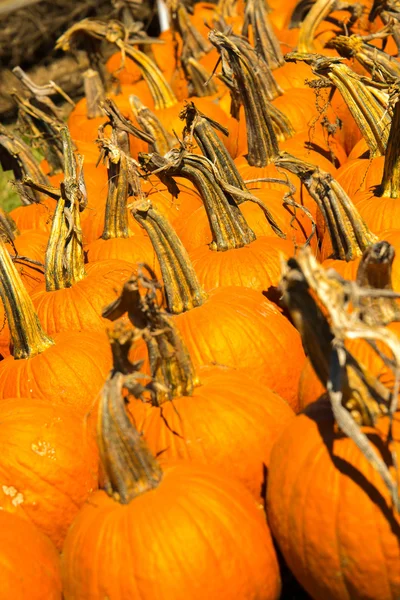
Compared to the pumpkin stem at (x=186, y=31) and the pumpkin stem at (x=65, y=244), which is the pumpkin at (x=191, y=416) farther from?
the pumpkin stem at (x=186, y=31)

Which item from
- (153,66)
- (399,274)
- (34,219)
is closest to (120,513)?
(399,274)

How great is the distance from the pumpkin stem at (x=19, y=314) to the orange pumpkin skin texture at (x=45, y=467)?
464mm

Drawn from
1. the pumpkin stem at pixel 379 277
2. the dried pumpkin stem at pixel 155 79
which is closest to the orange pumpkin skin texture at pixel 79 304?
the pumpkin stem at pixel 379 277

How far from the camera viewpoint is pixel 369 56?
4.84 meters

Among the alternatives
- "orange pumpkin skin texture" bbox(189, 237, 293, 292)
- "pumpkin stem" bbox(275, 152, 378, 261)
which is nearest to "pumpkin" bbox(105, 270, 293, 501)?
"pumpkin stem" bbox(275, 152, 378, 261)

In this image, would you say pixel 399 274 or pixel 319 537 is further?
pixel 399 274

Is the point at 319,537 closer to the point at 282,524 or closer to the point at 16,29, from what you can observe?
the point at 282,524

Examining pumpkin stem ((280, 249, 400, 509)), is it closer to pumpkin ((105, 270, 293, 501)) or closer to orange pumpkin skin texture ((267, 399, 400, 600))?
orange pumpkin skin texture ((267, 399, 400, 600))

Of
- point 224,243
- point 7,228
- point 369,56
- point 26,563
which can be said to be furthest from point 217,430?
point 369,56

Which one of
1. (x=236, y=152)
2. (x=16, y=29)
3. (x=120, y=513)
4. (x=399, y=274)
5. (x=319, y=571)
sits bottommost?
(x=319, y=571)

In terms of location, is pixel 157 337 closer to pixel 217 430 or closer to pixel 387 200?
pixel 217 430

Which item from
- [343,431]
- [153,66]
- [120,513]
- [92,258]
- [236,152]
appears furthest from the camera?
[153,66]

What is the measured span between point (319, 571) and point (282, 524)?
0.56 feet

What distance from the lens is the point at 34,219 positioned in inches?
221
